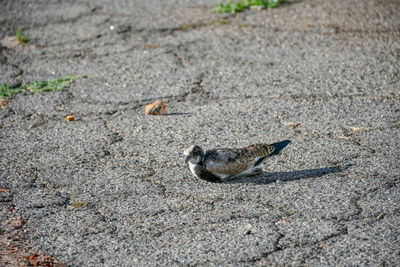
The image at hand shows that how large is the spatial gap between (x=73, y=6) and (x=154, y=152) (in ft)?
19.0

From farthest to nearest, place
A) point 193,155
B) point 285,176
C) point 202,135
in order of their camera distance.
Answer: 1. point 202,135
2. point 285,176
3. point 193,155

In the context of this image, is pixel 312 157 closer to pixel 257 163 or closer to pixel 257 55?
pixel 257 163

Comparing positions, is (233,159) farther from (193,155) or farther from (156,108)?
(156,108)

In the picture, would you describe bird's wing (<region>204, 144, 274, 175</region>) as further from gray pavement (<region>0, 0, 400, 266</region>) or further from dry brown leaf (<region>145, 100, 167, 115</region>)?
dry brown leaf (<region>145, 100, 167, 115</region>)

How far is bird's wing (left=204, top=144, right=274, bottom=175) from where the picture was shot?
176 inches

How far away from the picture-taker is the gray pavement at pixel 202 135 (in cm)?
376

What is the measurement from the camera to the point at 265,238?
3.76 m

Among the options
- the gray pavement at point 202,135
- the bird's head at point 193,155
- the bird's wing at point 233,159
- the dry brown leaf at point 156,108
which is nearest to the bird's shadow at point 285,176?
the gray pavement at point 202,135

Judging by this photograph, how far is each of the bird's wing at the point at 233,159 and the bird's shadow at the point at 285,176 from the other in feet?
0.48

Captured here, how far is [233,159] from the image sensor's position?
452 cm

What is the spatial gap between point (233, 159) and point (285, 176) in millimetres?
497

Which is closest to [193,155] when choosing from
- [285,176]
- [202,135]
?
[285,176]

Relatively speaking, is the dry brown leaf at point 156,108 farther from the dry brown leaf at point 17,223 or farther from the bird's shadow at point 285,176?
the dry brown leaf at point 17,223

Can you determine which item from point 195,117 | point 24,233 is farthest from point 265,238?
point 195,117
